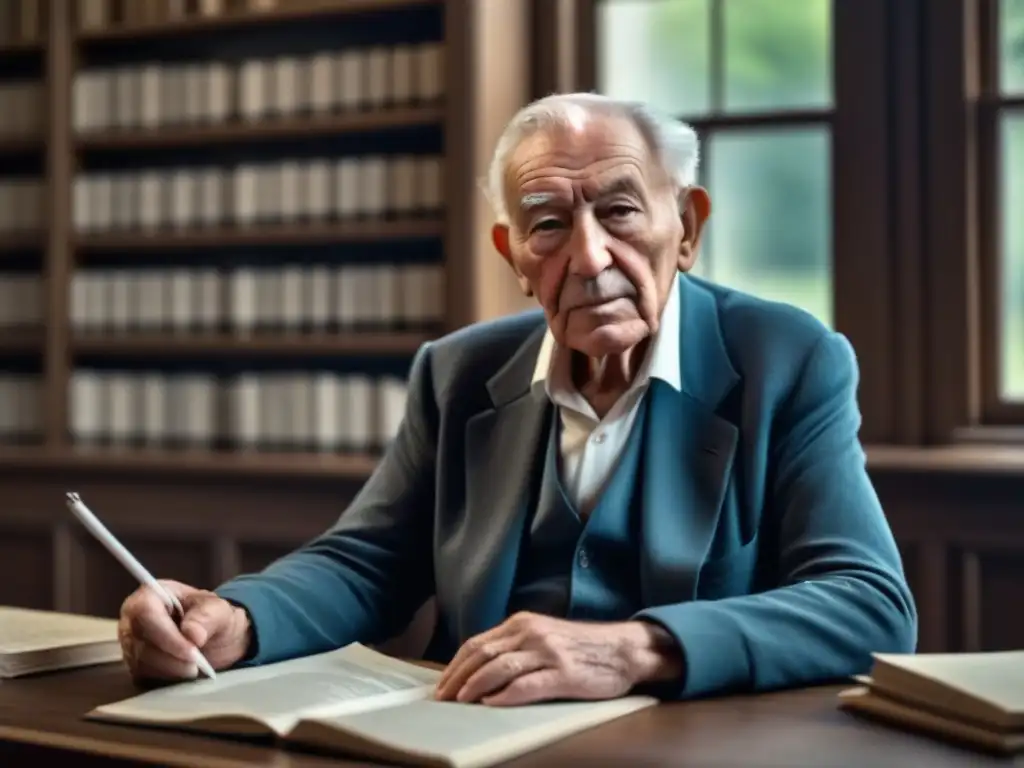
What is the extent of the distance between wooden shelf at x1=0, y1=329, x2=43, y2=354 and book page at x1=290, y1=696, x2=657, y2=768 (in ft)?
10.3

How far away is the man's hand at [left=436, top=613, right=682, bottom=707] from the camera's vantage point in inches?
51.1

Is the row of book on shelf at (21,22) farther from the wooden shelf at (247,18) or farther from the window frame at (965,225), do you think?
the window frame at (965,225)

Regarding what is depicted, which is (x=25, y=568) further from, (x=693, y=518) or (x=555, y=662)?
(x=555, y=662)

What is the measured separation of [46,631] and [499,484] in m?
0.57

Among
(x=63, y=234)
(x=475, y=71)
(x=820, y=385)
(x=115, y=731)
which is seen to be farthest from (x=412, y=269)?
(x=115, y=731)

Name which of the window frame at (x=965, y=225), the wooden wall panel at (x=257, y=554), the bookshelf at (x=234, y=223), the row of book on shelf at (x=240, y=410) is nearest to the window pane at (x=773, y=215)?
the window frame at (x=965, y=225)

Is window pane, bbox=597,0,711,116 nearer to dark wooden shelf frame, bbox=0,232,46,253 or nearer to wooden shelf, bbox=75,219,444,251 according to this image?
wooden shelf, bbox=75,219,444,251

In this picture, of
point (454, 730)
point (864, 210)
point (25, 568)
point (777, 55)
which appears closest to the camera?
point (454, 730)

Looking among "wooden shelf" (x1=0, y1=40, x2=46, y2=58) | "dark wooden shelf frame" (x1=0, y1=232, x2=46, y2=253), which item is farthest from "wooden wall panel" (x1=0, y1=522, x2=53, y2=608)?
"wooden shelf" (x1=0, y1=40, x2=46, y2=58)

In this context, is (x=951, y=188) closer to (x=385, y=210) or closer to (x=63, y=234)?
(x=385, y=210)

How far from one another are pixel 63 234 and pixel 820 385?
2932 mm

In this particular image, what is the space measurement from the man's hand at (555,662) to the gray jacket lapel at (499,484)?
1.11ft

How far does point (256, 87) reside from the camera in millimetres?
3852

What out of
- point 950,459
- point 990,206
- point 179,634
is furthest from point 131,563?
point 990,206
